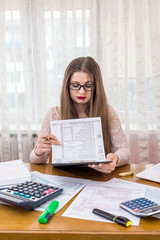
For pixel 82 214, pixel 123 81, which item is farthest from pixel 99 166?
pixel 123 81

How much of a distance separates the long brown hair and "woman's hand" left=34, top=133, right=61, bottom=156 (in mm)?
342

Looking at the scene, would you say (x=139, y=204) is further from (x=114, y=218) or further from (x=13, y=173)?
(x=13, y=173)

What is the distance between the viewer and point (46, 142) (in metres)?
1.21

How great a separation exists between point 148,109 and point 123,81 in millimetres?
354

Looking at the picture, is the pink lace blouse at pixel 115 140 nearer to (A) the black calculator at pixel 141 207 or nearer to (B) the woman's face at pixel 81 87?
(B) the woman's face at pixel 81 87

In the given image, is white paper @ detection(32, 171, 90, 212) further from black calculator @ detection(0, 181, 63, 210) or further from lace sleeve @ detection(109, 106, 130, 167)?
lace sleeve @ detection(109, 106, 130, 167)

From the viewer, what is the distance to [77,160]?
1111mm

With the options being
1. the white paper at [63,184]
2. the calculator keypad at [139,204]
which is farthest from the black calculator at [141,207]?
the white paper at [63,184]

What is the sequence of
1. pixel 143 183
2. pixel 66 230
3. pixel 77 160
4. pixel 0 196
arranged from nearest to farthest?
pixel 66 230 → pixel 0 196 → pixel 143 183 → pixel 77 160

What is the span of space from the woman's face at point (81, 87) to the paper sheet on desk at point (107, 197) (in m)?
0.55

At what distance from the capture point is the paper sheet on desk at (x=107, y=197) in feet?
2.43

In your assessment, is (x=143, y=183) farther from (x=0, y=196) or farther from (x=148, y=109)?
(x=148, y=109)

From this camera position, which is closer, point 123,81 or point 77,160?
point 77,160

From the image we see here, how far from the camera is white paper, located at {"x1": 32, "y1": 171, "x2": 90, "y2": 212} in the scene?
2.72ft
